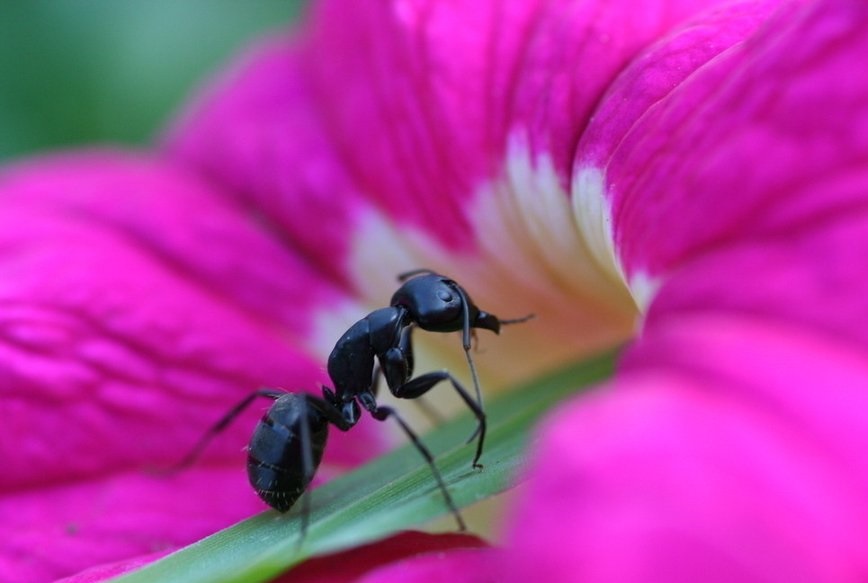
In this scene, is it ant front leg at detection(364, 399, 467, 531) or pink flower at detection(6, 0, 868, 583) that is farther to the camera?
ant front leg at detection(364, 399, 467, 531)

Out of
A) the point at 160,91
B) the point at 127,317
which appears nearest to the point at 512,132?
the point at 127,317

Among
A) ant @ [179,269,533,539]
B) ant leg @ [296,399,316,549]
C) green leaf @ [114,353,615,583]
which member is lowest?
green leaf @ [114,353,615,583]

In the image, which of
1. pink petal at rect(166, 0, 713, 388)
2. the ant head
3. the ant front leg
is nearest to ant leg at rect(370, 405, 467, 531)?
the ant front leg

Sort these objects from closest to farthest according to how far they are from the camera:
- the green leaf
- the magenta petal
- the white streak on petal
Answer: the green leaf → the white streak on petal → the magenta petal

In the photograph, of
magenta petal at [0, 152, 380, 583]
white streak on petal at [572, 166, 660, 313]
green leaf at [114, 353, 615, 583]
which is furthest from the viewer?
magenta petal at [0, 152, 380, 583]

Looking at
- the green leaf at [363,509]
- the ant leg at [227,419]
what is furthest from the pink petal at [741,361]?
the ant leg at [227,419]

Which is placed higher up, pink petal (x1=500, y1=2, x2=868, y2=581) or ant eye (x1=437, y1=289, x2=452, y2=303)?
ant eye (x1=437, y1=289, x2=452, y2=303)

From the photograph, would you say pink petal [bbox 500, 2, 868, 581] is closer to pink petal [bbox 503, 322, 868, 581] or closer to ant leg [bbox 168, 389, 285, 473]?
pink petal [bbox 503, 322, 868, 581]

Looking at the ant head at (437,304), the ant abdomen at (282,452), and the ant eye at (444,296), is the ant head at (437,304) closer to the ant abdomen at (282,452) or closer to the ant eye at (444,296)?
A: the ant eye at (444,296)
